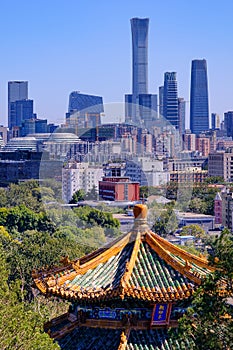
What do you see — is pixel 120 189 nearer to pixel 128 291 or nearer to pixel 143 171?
pixel 143 171

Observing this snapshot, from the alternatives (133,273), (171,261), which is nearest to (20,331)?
(133,273)

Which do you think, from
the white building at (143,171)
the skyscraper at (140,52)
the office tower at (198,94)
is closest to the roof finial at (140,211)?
the white building at (143,171)

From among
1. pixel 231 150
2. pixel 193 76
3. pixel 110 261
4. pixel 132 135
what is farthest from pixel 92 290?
pixel 193 76

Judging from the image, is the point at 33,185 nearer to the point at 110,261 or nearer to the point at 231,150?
the point at 231,150

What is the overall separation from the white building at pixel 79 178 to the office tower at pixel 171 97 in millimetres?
104983

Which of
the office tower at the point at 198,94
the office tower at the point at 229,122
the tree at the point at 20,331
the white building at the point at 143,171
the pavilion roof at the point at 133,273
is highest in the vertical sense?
the office tower at the point at 198,94

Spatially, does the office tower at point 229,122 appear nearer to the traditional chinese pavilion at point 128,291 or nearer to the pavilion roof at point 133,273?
the pavilion roof at point 133,273

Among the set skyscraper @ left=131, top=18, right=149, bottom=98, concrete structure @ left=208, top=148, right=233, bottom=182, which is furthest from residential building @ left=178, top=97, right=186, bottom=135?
concrete structure @ left=208, top=148, right=233, bottom=182

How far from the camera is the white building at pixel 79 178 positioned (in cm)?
1747

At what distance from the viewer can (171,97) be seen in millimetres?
137250

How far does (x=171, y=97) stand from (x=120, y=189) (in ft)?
411

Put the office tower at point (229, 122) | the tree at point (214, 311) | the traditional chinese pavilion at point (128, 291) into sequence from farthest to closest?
the office tower at point (229, 122) < the traditional chinese pavilion at point (128, 291) < the tree at point (214, 311)

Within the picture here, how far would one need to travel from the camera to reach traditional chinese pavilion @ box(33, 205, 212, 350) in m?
8.50

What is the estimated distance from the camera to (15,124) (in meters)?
176
